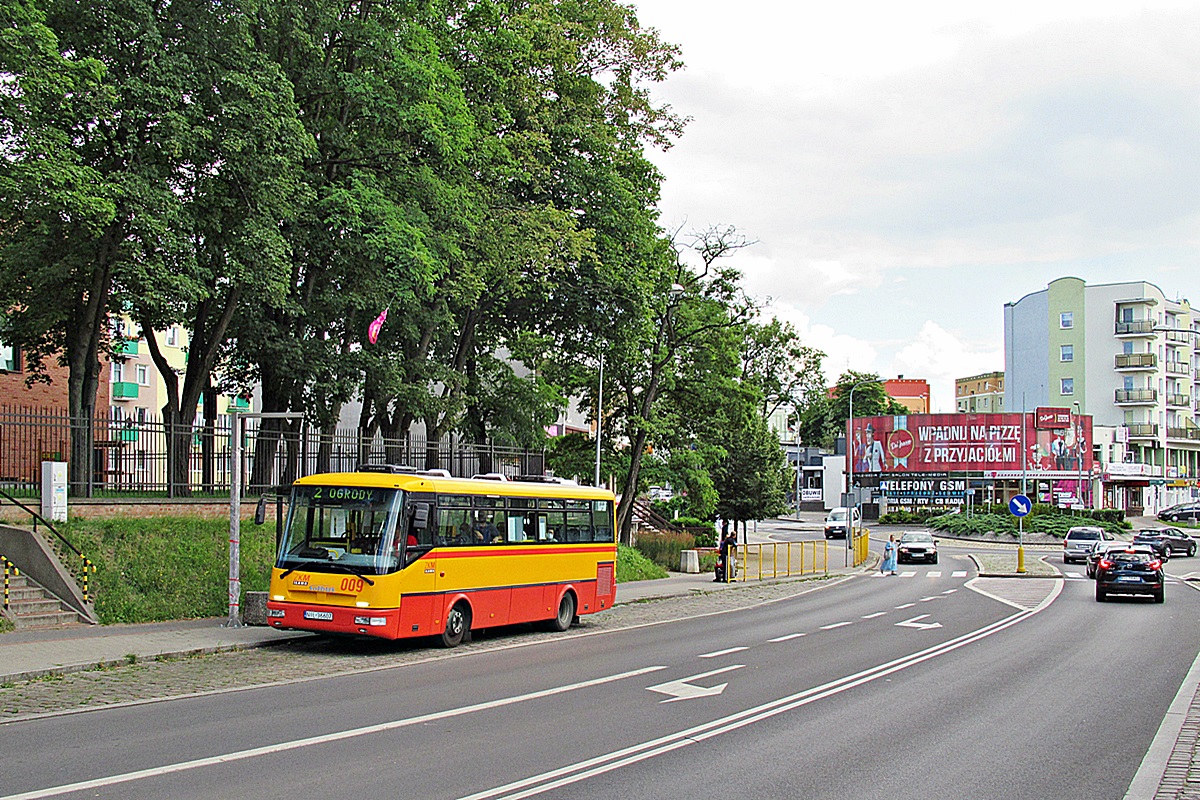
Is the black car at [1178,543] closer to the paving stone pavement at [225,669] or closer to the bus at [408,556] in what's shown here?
the paving stone pavement at [225,669]

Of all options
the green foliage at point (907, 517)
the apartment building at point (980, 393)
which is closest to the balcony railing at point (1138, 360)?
the green foliage at point (907, 517)

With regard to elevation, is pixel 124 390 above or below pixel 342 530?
above

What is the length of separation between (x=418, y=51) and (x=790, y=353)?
46875 millimetres

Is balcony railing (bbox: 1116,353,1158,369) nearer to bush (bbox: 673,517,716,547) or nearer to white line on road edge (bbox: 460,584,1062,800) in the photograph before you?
Answer: bush (bbox: 673,517,716,547)

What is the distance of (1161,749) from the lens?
34.6 feet

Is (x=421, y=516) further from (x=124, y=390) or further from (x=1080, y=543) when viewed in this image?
(x=124, y=390)

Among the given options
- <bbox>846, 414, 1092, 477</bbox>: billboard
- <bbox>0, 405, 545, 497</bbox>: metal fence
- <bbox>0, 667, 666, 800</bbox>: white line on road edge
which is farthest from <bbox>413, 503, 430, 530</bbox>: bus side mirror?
<bbox>846, 414, 1092, 477</bbox>: billboard

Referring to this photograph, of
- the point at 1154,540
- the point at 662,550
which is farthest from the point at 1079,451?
the point at 662,550

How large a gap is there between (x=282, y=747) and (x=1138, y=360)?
108m

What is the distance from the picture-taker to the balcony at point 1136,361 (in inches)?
4080

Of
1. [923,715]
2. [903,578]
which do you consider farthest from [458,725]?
[903,578]

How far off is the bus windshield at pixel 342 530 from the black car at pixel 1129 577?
21466mm

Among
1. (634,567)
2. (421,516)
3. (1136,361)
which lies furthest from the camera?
(1136,361)

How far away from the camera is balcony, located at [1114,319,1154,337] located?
340 feet
